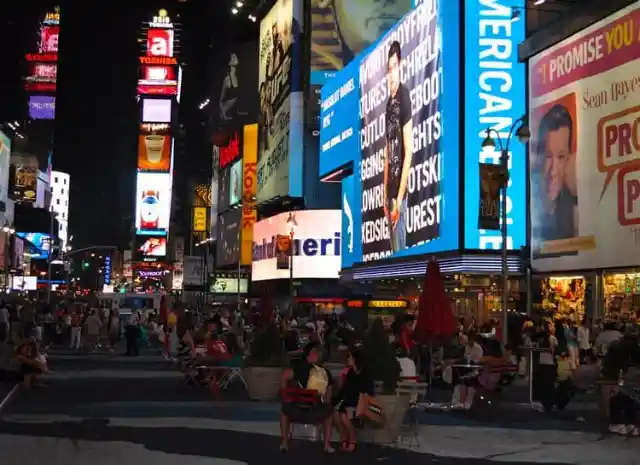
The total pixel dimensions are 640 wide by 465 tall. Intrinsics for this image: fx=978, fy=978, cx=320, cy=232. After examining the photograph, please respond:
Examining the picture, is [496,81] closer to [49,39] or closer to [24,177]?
[24,177]

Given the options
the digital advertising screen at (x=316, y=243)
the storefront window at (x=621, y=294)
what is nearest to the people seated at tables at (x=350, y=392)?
the storefront window at (x=621, y=294)

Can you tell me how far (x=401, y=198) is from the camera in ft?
138

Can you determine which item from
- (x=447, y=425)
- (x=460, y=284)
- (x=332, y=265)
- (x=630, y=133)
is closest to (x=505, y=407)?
(x=447, y=425)

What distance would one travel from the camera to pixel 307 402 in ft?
40.7

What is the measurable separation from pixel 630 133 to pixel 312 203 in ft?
162

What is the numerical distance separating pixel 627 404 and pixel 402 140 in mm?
27804

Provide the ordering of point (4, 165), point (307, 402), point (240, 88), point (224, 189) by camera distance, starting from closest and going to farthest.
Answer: point (307, 402)
point (4, 165)
point (240, 88)
point (224, 189)

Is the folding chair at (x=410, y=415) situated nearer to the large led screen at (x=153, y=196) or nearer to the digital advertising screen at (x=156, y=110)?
the large led screen at (x=153, y=196)

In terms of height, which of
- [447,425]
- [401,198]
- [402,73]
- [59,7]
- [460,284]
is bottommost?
[447,425]

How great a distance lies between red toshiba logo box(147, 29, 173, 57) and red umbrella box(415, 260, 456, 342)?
136m

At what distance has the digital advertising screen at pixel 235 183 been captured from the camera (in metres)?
92.3

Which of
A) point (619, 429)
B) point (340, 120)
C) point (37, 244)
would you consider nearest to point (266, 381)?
point (619, 429)

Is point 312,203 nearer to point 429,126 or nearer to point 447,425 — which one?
point 429,126

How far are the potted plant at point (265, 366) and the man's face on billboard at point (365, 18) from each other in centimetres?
5238
